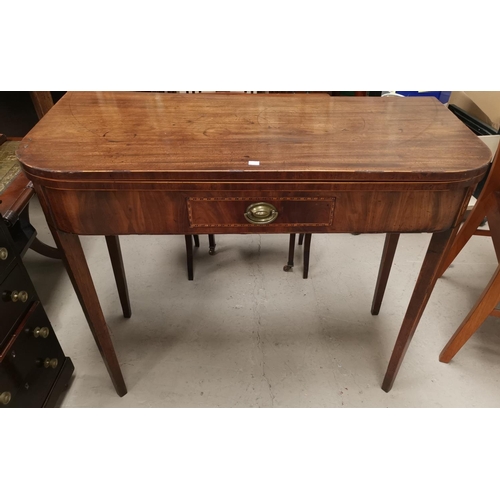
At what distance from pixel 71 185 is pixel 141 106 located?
0.99 ft

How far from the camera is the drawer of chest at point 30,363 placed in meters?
0.89

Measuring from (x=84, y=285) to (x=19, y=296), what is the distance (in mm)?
191

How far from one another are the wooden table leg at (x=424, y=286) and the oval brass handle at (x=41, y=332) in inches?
37.6

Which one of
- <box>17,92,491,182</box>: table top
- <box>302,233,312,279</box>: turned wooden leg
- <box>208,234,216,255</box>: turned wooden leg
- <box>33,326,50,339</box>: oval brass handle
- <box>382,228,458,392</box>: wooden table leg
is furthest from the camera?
<box>208,234,216,255</box>: turned wooden leg

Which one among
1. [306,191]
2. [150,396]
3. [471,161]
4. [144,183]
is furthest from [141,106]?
[150,396]

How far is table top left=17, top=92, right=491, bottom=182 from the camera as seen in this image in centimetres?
67

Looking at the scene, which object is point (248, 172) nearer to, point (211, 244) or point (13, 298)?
point (13, 298)

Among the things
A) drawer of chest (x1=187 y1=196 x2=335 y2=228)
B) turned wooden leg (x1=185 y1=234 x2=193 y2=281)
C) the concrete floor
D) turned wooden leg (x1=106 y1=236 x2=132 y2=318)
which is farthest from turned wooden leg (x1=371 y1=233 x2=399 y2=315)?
turned wooden leg (x1=106 y1=236 x2=132 y2=318)

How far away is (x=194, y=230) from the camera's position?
0.76m

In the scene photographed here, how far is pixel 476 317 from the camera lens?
113 centimetres

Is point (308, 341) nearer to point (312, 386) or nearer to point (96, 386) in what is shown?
point (312, 386)

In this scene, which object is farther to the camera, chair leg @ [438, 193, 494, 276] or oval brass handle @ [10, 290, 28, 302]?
chair leg @ [438, 193, 494, 276]

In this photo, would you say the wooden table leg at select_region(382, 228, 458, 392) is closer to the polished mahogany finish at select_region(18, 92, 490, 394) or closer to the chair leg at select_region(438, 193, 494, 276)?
the polished mahogany finish at select_region(18, 92, 490, 394)

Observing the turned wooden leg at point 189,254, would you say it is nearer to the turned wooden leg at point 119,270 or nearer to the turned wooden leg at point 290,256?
the turned wooden leg at point 119,270
